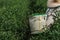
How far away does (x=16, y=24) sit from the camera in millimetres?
5707

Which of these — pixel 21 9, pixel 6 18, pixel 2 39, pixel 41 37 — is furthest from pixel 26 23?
pixel 41 37

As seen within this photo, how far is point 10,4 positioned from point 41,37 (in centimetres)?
237

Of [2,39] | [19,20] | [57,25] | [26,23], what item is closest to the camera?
[57,25]

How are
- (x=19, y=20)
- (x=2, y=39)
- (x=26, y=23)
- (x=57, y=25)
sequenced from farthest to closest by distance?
1. (x=26, y=23)
2. (x=19, y=20)
3. (x=2, y=39)
4. (x=57, y=25)

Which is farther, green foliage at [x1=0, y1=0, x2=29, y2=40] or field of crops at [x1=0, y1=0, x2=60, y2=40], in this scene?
green foliage at [x1=0, y1=0, x2=29, y2=40]

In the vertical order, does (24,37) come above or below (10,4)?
below

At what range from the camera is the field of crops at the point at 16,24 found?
14.8ft

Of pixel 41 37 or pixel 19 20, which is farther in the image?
pixel 19 20

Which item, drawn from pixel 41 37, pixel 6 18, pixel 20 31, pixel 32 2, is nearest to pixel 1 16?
pixel 6 18

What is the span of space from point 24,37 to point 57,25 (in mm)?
1452

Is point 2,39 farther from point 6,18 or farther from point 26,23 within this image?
point 26,23

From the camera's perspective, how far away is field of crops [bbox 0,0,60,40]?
452cm

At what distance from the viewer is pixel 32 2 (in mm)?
8070

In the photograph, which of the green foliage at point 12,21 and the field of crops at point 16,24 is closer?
the field of crops at point 16,24
